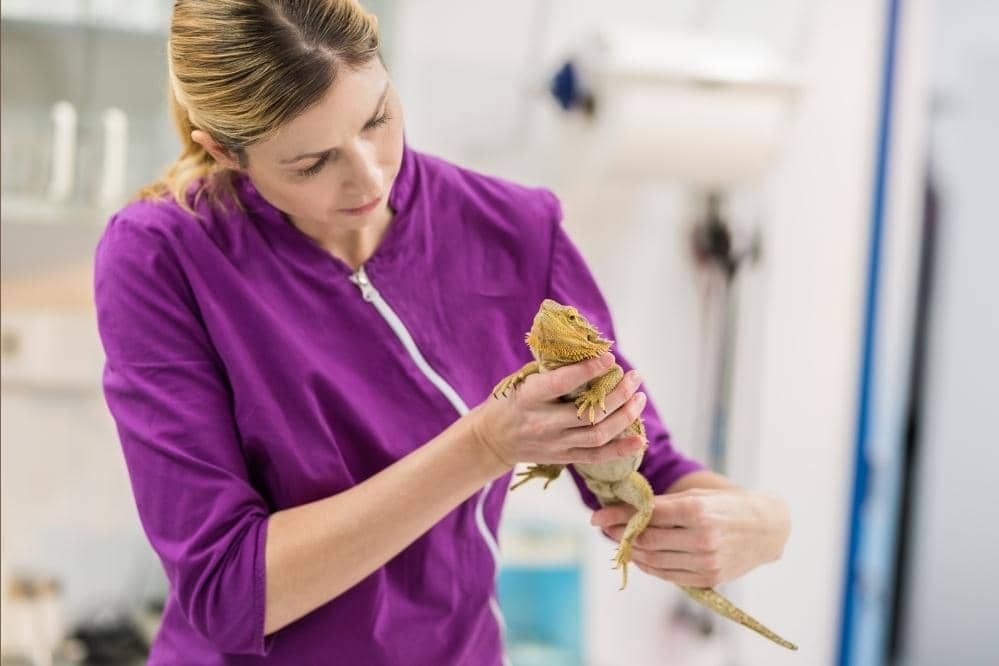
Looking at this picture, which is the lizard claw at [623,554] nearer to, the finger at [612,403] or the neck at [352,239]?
the finger at [612,403]

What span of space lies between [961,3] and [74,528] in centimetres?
267

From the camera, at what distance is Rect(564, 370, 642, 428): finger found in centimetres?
86

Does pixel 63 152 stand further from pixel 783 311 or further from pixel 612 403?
pixel 783 311

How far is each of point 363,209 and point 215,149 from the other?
14 centimetres

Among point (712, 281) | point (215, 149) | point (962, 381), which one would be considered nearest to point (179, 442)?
point (215, 149)

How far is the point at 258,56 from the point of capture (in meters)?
0.85

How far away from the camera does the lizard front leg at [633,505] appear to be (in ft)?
3.46

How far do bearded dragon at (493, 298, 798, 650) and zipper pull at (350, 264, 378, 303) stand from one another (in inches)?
6.4

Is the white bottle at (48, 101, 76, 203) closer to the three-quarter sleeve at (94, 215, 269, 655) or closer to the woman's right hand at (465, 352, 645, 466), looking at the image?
the three-quarter sleeve at (94, 215, 269, 655)

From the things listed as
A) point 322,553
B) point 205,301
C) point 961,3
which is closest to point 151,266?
point 205,301

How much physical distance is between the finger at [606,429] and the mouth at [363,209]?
0.90ft

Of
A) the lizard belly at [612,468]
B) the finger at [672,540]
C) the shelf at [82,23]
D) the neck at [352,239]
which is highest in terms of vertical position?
the shelf at [82,23]

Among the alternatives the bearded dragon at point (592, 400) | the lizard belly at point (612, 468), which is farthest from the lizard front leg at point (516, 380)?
the lizard belly at point (612, 468)

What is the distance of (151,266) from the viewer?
3.13 feet
